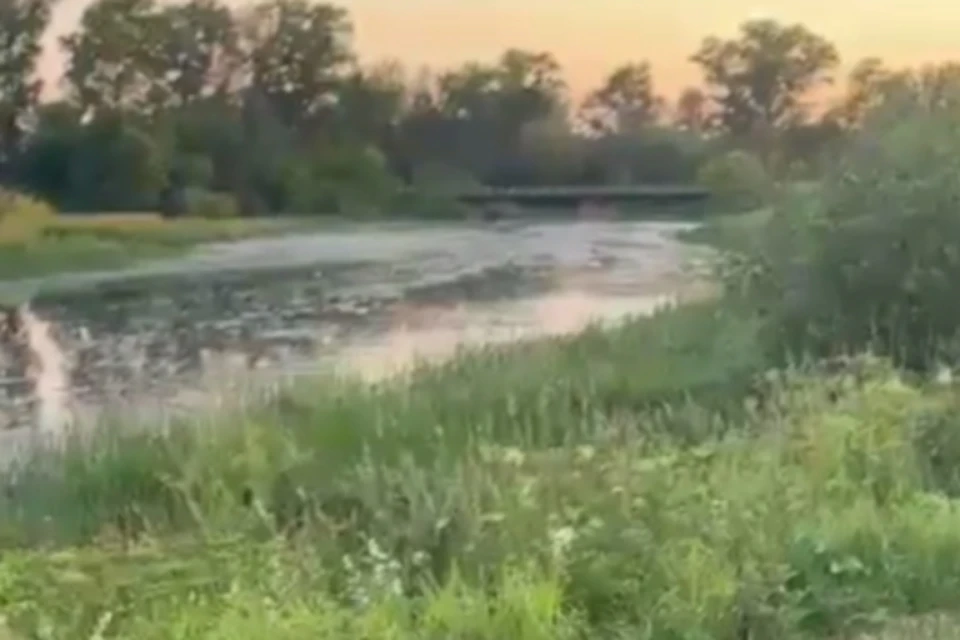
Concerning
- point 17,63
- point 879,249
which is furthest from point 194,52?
point 879,249

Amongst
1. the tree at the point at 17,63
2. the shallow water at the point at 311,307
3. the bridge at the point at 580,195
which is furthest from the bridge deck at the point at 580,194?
the tree at the point at 17,63

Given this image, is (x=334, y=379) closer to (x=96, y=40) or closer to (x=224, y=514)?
(x=224, y=514)

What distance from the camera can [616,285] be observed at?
26703 millimetres

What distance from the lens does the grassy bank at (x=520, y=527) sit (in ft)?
15.4

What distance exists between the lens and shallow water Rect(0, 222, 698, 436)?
17.4 m

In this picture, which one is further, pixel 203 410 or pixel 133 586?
pixel 203 410

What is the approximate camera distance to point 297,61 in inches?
2242

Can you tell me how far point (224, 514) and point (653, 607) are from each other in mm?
2342

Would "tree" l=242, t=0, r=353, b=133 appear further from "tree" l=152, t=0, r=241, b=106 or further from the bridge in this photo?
the bridge

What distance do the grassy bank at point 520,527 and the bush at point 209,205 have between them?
37831mm

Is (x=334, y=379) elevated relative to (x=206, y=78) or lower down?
lower down

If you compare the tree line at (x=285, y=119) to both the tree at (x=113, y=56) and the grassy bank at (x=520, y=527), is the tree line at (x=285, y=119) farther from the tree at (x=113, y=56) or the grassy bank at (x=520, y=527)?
the grassy bank at (x=520, y=527)

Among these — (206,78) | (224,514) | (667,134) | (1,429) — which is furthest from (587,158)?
(224,514)

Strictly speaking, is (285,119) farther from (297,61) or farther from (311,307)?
(311,307)
